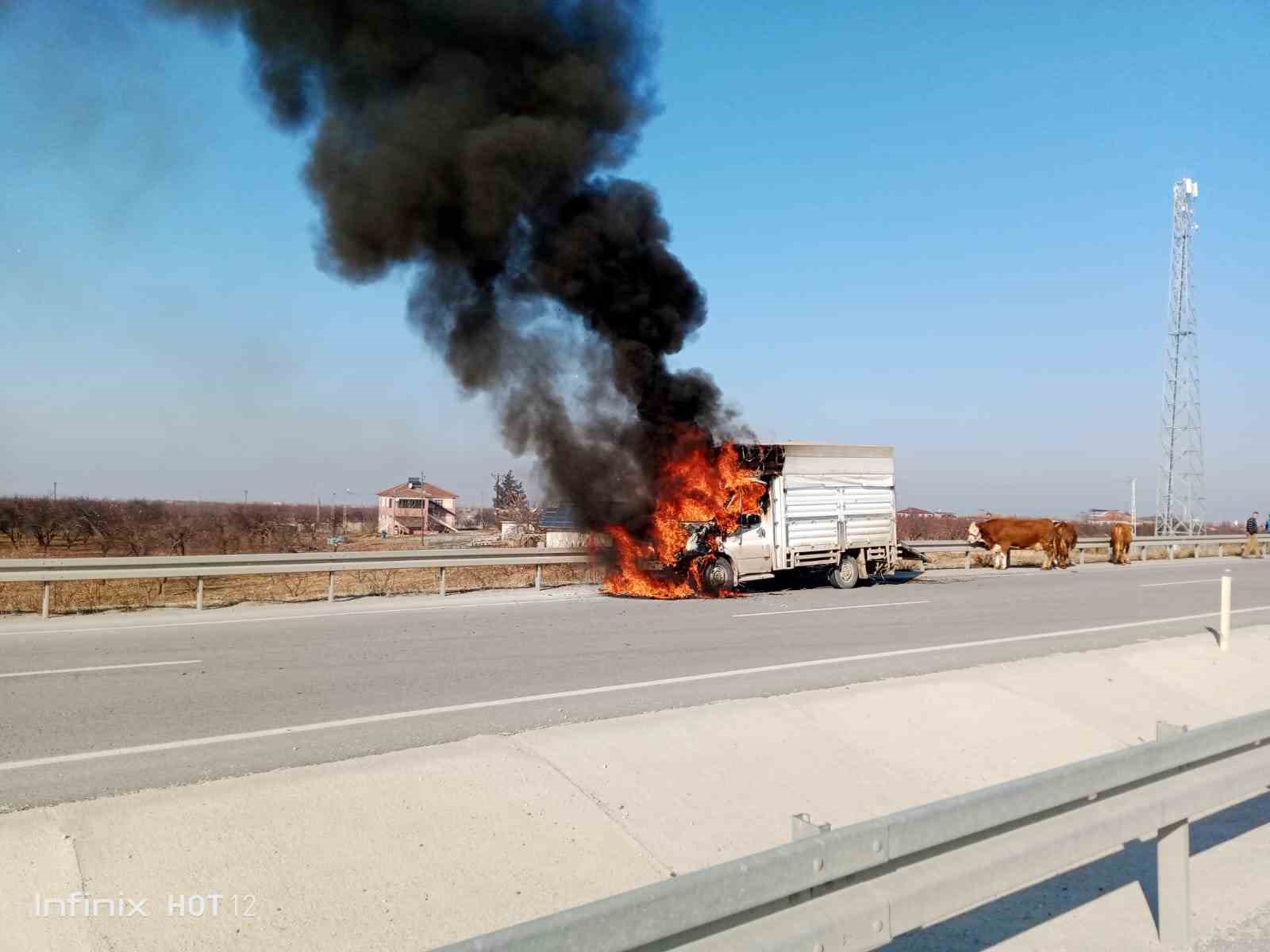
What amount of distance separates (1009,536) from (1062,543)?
1.87 meters

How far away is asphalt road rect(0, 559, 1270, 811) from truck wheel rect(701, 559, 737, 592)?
3.37 feet

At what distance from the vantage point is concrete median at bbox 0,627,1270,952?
379 cm

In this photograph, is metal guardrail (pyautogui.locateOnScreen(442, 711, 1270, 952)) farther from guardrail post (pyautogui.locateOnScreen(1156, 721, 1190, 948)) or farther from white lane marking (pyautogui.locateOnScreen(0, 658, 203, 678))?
white lane marking (pyautogui.locateOnScreen(0, 658, 203, 678))

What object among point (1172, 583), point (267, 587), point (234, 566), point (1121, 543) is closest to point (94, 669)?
point (234, 566)

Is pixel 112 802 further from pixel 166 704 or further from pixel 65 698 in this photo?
pixel 65 698

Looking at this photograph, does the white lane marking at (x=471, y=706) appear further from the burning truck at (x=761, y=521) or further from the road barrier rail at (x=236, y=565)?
the road barrier rail at (x=236, y=565)

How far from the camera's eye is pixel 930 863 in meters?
3.30

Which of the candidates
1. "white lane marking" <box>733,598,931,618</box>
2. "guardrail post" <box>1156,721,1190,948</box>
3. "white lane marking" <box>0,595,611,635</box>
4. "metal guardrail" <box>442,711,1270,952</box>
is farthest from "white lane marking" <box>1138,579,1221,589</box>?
"guardrail post" <box>1156,721,1190,948</box>

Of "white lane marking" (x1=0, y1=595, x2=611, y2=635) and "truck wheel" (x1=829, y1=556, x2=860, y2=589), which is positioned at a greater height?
"truck wheel" (x1=829, y1=556, x2=860, y2=589)

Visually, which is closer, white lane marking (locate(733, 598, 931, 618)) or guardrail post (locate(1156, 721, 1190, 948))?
guardrail post (locate(1156, 721, 1190, 948))

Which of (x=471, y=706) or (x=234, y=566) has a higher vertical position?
(x=234, y=566)

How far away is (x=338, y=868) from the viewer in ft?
13.6

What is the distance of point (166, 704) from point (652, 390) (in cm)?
1278

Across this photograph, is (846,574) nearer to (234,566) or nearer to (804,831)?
(234,566)
